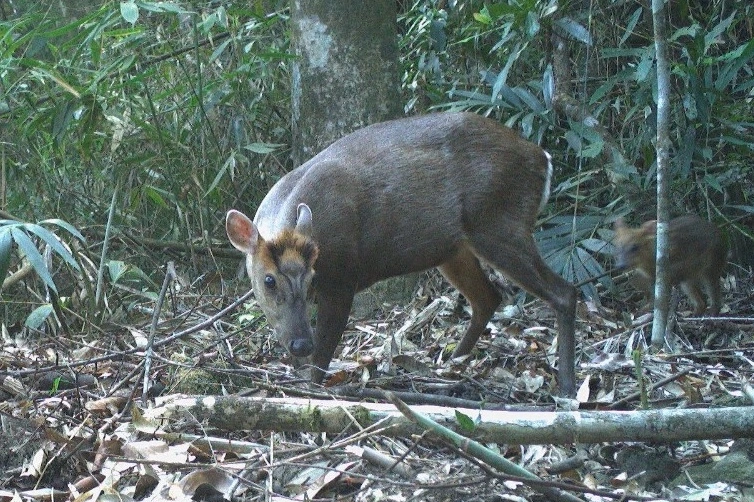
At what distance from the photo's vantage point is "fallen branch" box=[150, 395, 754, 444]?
338 cm

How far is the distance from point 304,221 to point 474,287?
144 centimetres

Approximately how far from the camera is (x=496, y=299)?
604 centimetres

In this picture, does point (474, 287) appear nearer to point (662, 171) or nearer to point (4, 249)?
point (662, 171)

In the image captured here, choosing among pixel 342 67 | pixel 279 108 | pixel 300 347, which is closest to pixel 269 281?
pixel 300 347

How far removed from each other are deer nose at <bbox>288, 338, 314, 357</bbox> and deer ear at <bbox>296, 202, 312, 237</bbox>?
1.73 feet

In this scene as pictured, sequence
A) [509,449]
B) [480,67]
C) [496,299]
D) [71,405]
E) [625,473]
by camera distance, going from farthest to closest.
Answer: [480,67], [496,299], [71,405], [509,449], [625,473]

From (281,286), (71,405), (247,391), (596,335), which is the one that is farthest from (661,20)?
(71,405)

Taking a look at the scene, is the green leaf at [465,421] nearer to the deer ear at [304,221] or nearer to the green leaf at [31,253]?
the green leaf at [31,253]

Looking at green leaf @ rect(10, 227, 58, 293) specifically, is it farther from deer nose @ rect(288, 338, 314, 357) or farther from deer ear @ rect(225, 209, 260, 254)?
deer nose @ rect(288, 338, 314, 357)

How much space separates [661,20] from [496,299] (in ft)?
6.08

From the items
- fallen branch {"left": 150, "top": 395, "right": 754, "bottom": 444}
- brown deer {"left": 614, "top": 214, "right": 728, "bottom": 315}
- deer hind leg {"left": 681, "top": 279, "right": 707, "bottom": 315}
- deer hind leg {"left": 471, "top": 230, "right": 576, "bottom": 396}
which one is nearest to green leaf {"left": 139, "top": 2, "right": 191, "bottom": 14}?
deer hind leg {"left": 471, "top": 230, "right": 576, "bottom": 396}

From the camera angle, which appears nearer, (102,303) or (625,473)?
(625,473)

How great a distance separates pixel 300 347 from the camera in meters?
4.95

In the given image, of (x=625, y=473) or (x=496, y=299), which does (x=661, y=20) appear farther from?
(x=625, y=473)
